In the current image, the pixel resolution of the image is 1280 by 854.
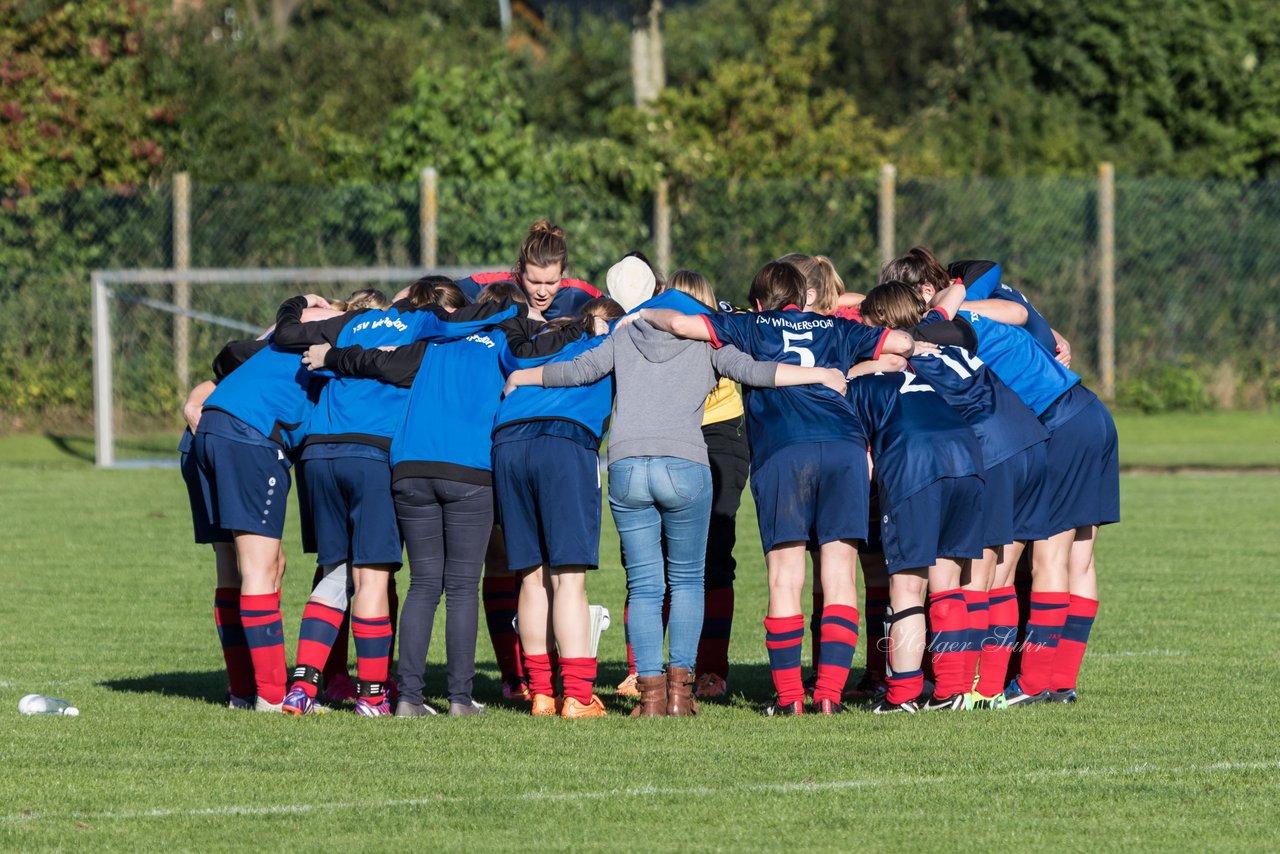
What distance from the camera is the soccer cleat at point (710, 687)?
794 cm

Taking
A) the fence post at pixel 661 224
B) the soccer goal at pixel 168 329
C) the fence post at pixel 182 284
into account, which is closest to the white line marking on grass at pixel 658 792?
the soccer goal at pixel 168 329

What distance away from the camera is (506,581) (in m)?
8.14

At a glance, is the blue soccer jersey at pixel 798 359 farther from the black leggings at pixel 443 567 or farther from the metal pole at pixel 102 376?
the metal pole at pixel 102 376

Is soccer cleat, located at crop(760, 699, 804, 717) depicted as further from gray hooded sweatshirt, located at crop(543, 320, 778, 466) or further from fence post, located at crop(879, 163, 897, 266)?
fence post, located at crop(879, 163, 897, 266)

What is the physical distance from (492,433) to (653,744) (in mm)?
1408

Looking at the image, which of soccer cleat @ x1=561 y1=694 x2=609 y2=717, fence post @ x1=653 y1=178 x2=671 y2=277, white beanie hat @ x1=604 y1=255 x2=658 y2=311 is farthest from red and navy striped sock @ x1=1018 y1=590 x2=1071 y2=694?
fence post @ x1=653 y1=178 x2=671 y2=277

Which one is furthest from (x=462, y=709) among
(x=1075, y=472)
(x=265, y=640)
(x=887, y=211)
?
(x=887, y=211)

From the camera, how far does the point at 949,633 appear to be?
7301 mm

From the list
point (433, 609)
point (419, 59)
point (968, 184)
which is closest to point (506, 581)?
point (433, 609)

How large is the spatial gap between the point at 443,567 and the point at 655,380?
3.65 ft

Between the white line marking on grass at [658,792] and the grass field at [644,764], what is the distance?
13mm

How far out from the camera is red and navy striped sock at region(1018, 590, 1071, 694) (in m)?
7.59

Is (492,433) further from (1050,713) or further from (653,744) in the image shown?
(1050,713)

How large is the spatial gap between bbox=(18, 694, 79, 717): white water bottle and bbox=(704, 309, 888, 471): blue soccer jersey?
2840mm
